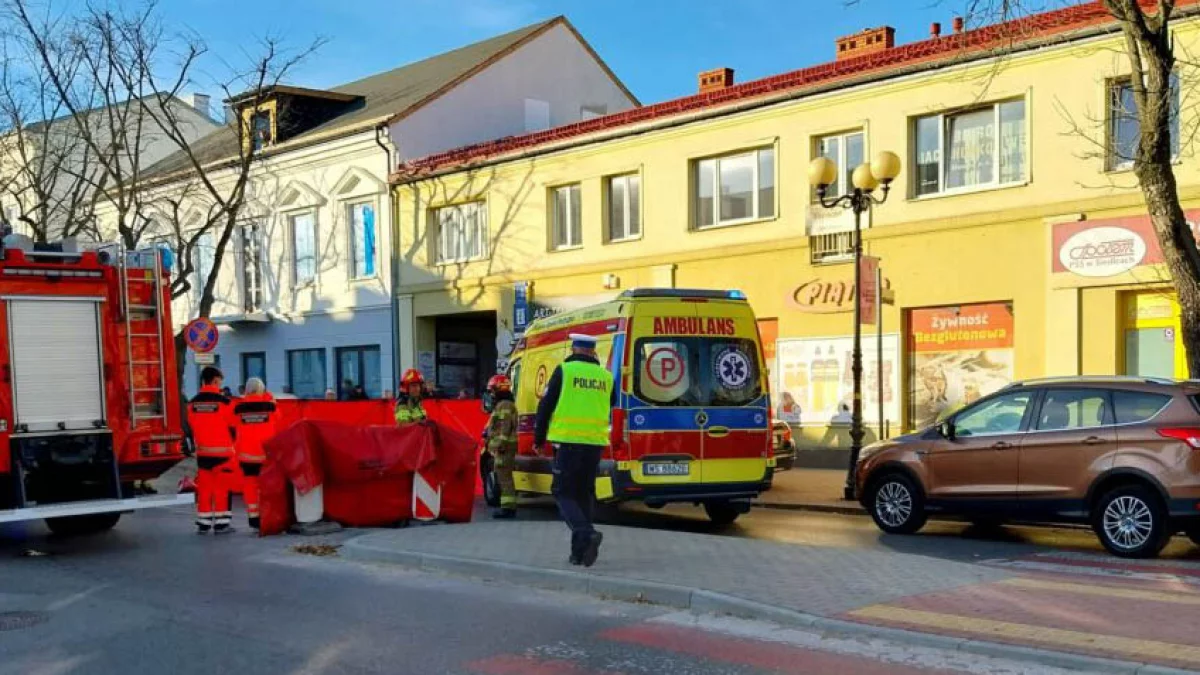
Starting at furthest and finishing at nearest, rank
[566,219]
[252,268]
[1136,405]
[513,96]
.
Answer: [252,268], [513,96], [566,219], [1136,405]

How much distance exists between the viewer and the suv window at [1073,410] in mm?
10297

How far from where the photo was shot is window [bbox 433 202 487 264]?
2617 cm

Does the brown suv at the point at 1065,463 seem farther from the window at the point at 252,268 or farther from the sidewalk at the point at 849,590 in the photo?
the window at the point at 252,268

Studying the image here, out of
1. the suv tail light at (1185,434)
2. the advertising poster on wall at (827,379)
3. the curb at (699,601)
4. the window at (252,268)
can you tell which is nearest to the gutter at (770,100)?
the advertising poster on wall at (827,379)

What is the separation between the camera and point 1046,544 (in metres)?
11.0

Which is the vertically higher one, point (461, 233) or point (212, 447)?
point (461, 233)

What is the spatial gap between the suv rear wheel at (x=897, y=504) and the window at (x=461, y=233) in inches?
611

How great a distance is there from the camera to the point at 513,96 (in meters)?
29.5

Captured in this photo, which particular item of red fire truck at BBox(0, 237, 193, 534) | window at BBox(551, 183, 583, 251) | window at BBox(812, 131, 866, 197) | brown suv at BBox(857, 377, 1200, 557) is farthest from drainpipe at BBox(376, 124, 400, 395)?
brown suv at BBox(857, 377, 1200, 557)

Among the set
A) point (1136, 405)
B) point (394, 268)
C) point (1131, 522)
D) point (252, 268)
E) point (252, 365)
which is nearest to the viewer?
point (1131, 522)

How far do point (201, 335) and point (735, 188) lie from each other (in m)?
10.0

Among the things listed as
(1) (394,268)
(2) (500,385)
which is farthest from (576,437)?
(1) (394,268)

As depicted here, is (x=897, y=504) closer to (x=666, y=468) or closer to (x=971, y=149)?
(x=666, y=468)

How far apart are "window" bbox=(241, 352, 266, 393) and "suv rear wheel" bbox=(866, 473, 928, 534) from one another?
2336 centimetres
